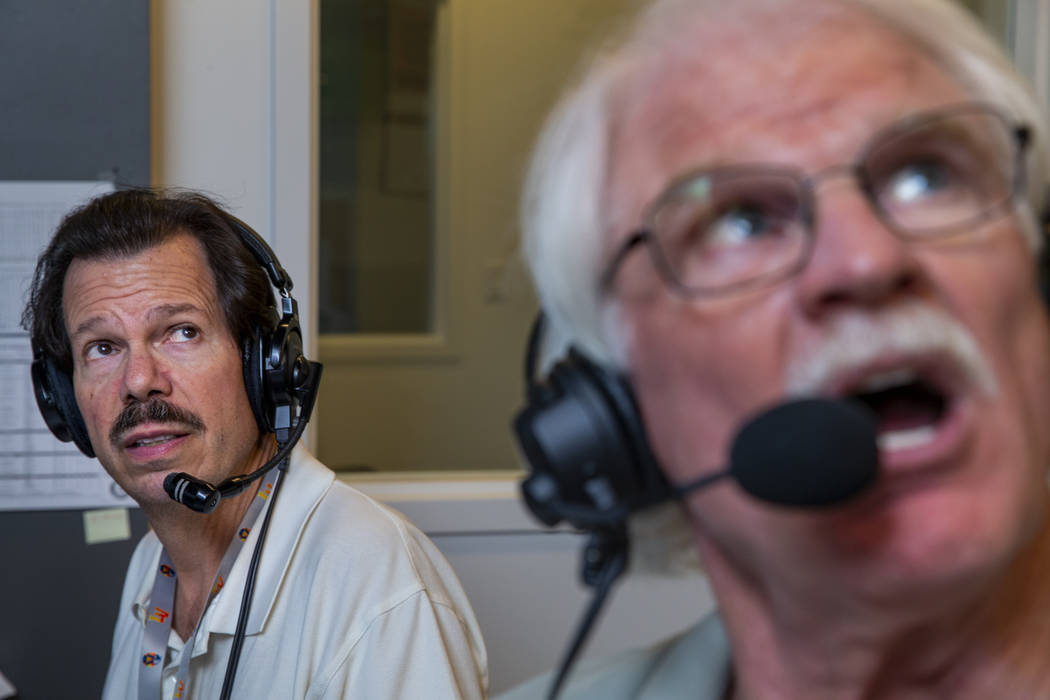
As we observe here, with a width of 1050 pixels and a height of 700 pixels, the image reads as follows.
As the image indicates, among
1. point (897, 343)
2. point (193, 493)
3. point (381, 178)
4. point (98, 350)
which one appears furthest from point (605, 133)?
point (381, 178)

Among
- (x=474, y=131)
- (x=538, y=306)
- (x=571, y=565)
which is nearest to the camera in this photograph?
(x=538, y=306)

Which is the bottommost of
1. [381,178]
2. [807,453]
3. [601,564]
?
[601,564]

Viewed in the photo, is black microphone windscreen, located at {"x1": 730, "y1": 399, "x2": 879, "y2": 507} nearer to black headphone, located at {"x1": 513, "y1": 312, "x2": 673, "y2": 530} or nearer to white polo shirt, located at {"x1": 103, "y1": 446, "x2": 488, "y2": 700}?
black headphone, located at {"x1": 513, "y1": 312, "x2": 673, "y2": 530}

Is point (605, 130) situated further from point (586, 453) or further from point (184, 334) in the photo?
point (184, 334)

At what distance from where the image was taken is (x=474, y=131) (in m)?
3.26

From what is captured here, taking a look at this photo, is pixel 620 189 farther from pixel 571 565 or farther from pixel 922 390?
pixel 571 565

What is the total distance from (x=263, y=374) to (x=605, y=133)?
78 centimetres

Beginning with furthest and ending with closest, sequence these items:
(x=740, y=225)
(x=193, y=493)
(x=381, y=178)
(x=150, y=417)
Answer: (x=381, y=178)
(x=150, y=417)
(x=193, y=493)
(x=740, y=225)

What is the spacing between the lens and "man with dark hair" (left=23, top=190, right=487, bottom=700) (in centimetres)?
127

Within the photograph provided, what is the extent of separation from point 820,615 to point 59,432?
1.14 metres

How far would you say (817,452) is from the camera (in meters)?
0.53

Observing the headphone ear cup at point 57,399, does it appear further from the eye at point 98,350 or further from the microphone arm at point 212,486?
the microphone arm at point 212,486

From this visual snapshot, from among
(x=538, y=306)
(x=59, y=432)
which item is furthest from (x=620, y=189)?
(x=59, y=432)

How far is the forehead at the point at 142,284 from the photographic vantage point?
138 cm
